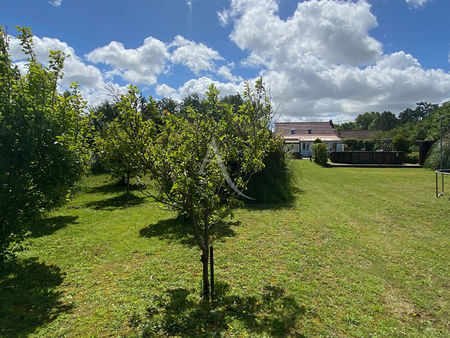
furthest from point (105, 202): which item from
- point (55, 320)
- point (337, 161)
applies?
point (337, 161)

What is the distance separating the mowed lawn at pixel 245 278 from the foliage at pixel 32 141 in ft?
3.74

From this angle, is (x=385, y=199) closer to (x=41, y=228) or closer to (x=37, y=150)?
(x=37, y=150)

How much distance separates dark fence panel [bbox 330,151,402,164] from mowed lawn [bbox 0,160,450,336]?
15846 mm

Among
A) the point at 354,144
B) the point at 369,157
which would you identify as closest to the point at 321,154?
the point at 369,157

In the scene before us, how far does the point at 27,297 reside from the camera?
10.8 feet

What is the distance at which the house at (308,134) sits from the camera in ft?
116

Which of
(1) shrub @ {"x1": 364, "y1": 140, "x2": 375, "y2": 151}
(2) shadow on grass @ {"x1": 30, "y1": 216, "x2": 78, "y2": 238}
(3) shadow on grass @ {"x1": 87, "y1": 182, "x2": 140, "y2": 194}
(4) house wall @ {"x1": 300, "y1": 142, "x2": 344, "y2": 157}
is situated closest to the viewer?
(2) shadow on grass @ {"x1": 30, "y1": 216, "x2": 78, "y2": 238}

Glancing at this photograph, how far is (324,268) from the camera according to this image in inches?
154

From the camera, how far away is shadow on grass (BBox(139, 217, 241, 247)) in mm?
5469

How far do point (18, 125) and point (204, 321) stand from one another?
121 inches

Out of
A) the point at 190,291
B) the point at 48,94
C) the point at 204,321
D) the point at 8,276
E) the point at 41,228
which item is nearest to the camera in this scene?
the point at 204,321

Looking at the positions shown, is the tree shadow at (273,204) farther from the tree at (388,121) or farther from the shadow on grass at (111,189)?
the tree at (388,121)

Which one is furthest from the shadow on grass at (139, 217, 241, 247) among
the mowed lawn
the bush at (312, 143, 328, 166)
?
the bush at (312, 143, 328, 166)

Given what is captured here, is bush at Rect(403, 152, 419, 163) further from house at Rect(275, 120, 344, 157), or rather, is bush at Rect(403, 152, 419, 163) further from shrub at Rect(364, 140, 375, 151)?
shrub at Rect(364, 140, 375, 151)
